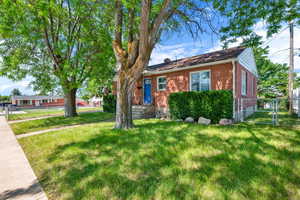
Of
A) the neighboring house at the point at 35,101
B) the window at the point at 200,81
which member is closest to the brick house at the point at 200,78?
the window at the point at 200,81

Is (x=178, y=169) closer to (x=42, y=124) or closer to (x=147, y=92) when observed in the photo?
(x=147, y=92)

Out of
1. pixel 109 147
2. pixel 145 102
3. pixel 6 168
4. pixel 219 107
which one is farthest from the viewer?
pixel 145 102

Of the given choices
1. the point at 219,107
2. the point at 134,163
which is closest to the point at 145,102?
the point at 219,107

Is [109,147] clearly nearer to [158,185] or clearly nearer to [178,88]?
[158,185]

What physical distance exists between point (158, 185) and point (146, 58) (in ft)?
14.4

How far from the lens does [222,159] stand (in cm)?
309

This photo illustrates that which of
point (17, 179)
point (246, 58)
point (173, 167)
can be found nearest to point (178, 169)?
point (173, 167)

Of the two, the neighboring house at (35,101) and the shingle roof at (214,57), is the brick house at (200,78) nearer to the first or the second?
the shingle roof at (214,57)

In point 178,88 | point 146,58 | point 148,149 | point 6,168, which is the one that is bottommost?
point 6,168

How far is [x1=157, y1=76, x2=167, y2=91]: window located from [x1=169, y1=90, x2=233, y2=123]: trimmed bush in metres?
2.00

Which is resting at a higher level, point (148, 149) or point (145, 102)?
point (145, 102)

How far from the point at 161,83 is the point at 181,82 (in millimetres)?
1782

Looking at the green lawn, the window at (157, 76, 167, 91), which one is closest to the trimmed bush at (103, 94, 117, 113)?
the window at (157, 76, 167, 91)

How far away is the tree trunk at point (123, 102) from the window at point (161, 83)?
17.6 feet
